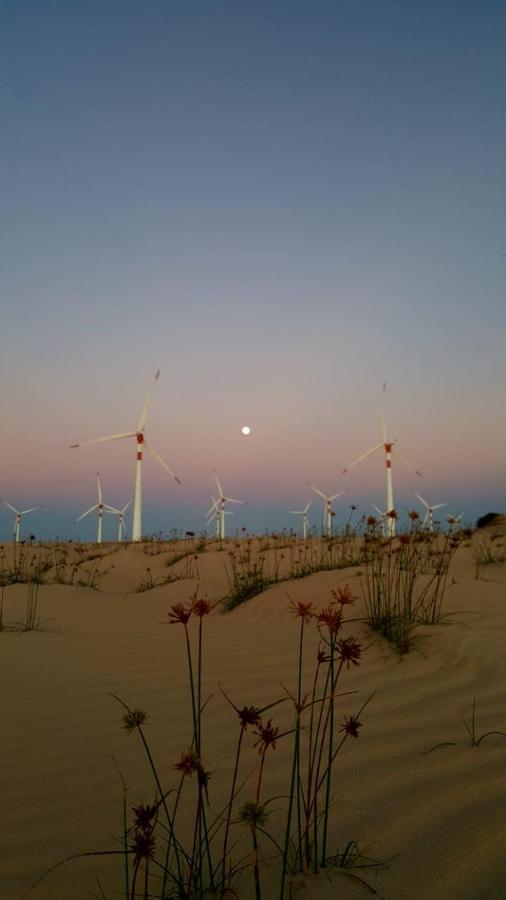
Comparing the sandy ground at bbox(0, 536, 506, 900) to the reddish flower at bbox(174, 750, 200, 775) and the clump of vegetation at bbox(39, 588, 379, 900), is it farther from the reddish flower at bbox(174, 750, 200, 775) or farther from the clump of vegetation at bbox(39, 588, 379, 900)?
the reddish flower at bbox(174, 750, 200, 775)

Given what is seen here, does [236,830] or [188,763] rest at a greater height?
[188,763]

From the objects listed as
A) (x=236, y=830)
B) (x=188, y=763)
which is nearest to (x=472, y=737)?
(x=236, y=830)

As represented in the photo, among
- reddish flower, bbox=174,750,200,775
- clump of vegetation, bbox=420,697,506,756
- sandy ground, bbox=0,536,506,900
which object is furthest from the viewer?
clump of vegetation, bbox=420,697,506,756

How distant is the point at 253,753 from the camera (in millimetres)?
2514

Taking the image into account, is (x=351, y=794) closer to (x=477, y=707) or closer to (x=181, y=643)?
(x=477, y=707)

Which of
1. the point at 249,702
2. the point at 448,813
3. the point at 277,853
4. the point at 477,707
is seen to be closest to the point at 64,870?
the point at 277,853

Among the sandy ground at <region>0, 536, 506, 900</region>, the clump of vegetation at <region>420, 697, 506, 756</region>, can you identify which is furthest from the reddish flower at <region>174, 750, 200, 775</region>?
the clump of vegetation at <region>420, 697, 506, 756</region>

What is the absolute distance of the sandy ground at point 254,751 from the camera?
5.28 feet

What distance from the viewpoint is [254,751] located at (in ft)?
8.36

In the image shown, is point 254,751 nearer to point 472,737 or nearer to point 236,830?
point 236,830

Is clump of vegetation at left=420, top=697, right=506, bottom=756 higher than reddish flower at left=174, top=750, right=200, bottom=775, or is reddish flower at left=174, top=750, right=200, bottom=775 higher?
reddish flower at left=174, top=750, right=200, bottom=775

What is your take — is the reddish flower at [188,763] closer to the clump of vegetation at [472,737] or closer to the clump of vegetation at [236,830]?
the clump of vegetation at [236,830]

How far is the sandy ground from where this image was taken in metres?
1.61

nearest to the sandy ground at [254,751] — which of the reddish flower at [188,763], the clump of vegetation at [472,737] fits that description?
the clump of vegetation at [472,737]
